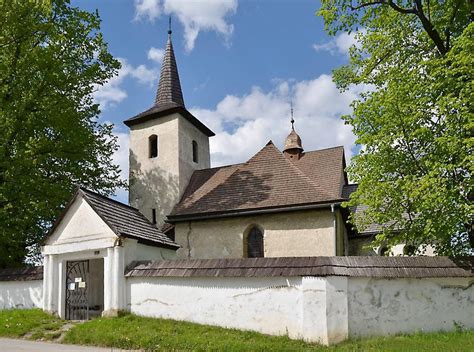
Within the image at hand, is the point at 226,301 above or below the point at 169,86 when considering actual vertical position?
below

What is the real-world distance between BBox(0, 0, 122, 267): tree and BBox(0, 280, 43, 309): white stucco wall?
6.40 ft

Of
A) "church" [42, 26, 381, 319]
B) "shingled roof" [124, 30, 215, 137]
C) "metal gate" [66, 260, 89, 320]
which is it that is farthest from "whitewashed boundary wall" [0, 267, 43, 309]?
"shingled roof" [124, 30, 215, 137]

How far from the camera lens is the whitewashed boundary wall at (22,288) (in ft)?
46.2

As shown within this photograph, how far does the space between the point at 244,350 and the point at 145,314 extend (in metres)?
4.00

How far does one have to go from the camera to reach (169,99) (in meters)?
24.4

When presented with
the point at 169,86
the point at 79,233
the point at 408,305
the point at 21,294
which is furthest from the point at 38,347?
the point at 169,86

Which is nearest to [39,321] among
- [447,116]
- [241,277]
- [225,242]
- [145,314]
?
[145,314]

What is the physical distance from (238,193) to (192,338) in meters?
9.20

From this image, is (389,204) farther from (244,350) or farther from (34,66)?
(34,66)

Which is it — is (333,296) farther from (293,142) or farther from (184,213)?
(293,142)

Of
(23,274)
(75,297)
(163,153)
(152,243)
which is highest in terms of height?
(163,153)

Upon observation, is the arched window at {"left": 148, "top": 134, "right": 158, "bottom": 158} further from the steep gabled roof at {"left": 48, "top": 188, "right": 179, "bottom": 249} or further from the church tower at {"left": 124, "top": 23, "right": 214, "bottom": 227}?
the steep gabled roof at {"left": 48, "top": 188, "right": 179, "bottom": 249}

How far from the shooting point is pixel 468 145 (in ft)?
33.5

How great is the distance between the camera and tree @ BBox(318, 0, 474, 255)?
11.0 metres
